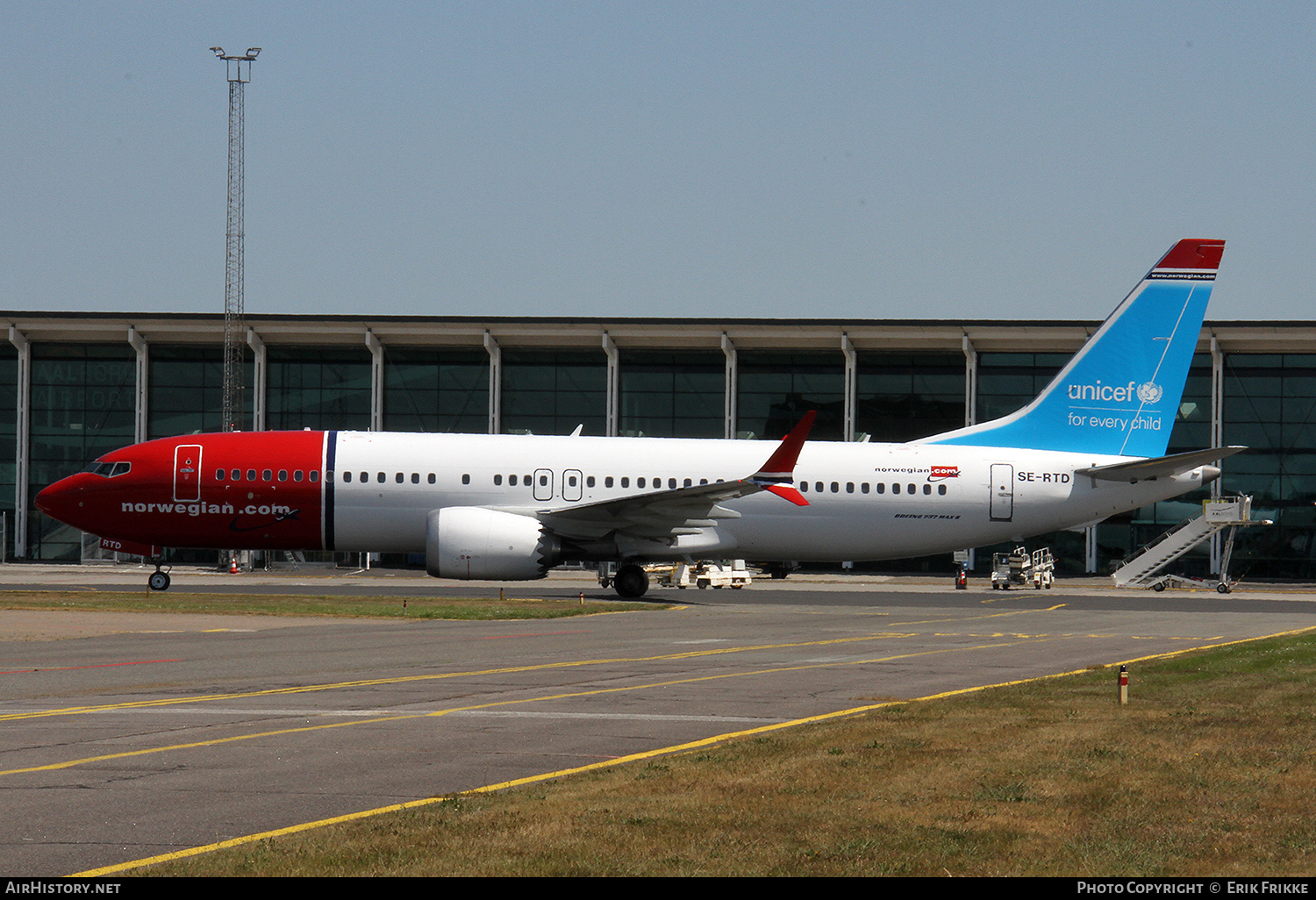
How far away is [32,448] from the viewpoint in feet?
217

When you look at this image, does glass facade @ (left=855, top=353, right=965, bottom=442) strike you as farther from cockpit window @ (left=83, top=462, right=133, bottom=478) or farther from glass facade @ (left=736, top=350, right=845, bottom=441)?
cockpit window @ (left=83, top=462, right=133, bottom=478)

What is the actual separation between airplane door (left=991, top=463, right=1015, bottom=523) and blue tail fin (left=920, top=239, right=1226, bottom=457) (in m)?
1.43

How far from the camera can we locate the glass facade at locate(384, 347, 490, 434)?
66.1m

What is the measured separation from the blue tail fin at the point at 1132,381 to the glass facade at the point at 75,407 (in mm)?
44064

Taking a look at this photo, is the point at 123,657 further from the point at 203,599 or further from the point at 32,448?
the point at 32,448

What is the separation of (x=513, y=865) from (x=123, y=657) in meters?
13.7

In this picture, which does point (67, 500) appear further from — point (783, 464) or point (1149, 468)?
point (1149, 468)

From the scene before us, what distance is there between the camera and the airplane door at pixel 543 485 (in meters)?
36.1

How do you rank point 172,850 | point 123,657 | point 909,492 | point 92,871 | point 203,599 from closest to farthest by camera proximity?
point 92,871 → point 172,850 → point 123,657 → point 203,599 → point 909,492

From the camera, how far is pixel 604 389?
66312 millimetres

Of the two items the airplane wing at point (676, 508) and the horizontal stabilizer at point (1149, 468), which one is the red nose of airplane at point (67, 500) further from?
the horizontal stabilizer at point (1149, 468)

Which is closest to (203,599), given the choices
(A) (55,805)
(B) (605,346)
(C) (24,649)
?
(C) (24,649)

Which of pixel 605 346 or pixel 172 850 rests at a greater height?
pixel 605 346

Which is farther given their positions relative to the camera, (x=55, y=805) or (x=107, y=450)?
(x=107, y=450)
